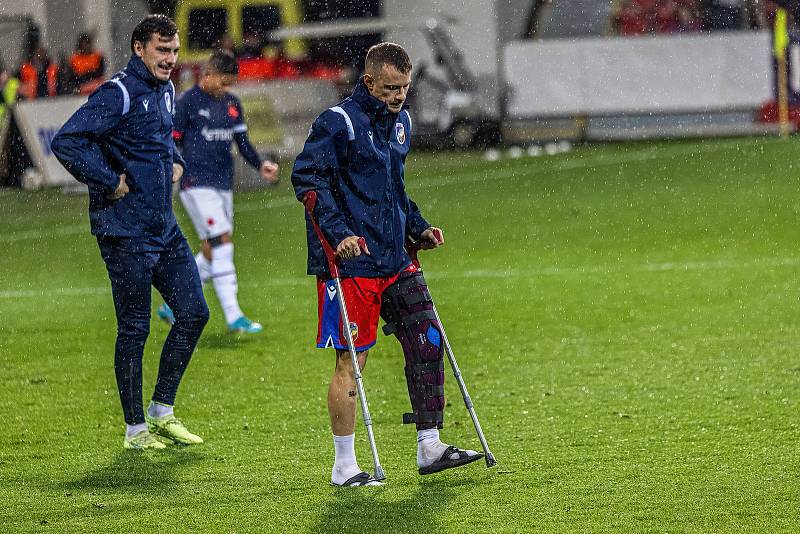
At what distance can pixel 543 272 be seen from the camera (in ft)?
45.1

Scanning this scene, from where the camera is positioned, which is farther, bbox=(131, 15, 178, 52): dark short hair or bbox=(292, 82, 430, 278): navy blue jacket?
bbox=(131, 15, 178, 52): dark short hair

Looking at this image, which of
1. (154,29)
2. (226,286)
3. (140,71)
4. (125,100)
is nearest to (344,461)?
(125,100)

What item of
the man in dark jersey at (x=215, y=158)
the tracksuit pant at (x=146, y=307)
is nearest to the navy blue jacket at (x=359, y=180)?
the tracksuit pant at (x=146, y=307)

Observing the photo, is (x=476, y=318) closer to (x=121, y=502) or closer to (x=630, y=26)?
(x=121, y=502)

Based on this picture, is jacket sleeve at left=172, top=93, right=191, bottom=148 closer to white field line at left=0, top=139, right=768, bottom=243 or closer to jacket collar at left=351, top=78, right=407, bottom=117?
jacket collar at left=351, top=78, right=407, bottom=117

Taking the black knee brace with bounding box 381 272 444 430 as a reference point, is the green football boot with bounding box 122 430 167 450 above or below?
below

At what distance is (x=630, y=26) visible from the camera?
2819 centimetres

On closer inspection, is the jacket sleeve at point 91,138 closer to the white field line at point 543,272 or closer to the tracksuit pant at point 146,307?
the tracksuit pant at point 146,307

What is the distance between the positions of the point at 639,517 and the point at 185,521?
5.89 feet

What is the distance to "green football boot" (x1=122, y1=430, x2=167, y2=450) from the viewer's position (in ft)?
24.4

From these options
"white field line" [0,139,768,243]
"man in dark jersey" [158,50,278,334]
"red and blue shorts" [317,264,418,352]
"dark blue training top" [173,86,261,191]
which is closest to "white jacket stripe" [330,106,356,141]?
"red and blue shorts" [317,264,418,352]

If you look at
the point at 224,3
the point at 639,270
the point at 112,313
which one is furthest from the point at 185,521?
the point at 224,3

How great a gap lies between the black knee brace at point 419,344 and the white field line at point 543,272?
677 centimetres

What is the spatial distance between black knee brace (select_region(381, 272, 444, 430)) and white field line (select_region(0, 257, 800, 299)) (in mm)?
6772
